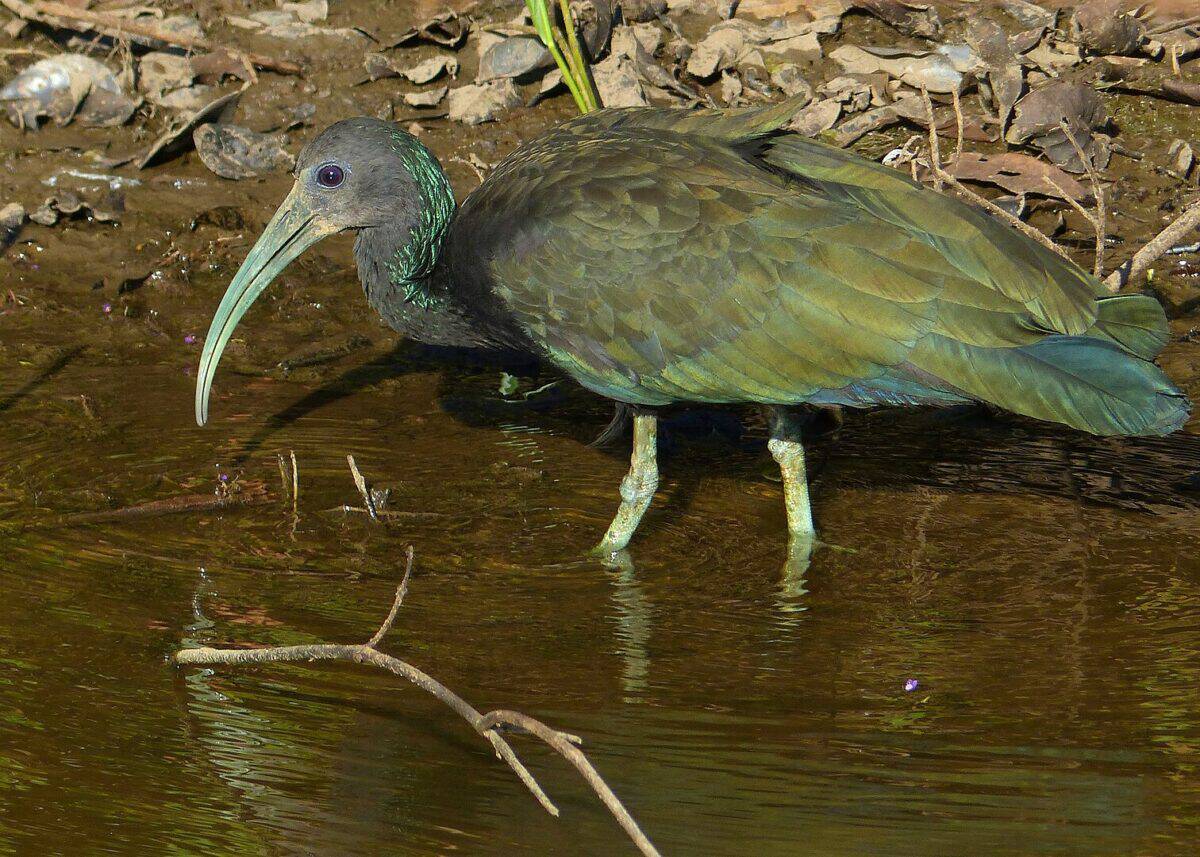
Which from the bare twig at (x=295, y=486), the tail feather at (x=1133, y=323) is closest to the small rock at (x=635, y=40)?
the bare twig at (x=295, y=486)

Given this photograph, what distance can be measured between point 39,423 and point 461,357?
1.80 m

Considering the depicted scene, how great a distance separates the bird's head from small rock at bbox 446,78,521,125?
2.45 metres

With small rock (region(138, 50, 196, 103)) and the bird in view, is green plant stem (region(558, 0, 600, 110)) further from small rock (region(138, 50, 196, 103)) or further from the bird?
small rock (region(138, 50, 196, 103))

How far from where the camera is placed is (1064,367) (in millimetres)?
4637

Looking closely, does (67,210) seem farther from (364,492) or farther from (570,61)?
(364,492)

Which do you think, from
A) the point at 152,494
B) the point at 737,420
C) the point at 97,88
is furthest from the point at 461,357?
the point at 97,88

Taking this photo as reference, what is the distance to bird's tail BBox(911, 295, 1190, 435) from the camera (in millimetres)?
4578

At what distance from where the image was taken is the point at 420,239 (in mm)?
5418

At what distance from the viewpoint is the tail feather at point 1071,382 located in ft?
15.0

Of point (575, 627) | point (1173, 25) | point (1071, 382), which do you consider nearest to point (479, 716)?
point (575, 627)

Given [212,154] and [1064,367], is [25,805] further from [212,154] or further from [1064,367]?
[212,154]

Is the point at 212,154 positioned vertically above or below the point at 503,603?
above

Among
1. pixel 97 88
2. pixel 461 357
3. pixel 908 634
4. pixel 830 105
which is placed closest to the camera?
pixel 908 634

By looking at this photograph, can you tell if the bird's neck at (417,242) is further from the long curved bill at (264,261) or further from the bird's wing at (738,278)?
the bird's wing at (738,278)
